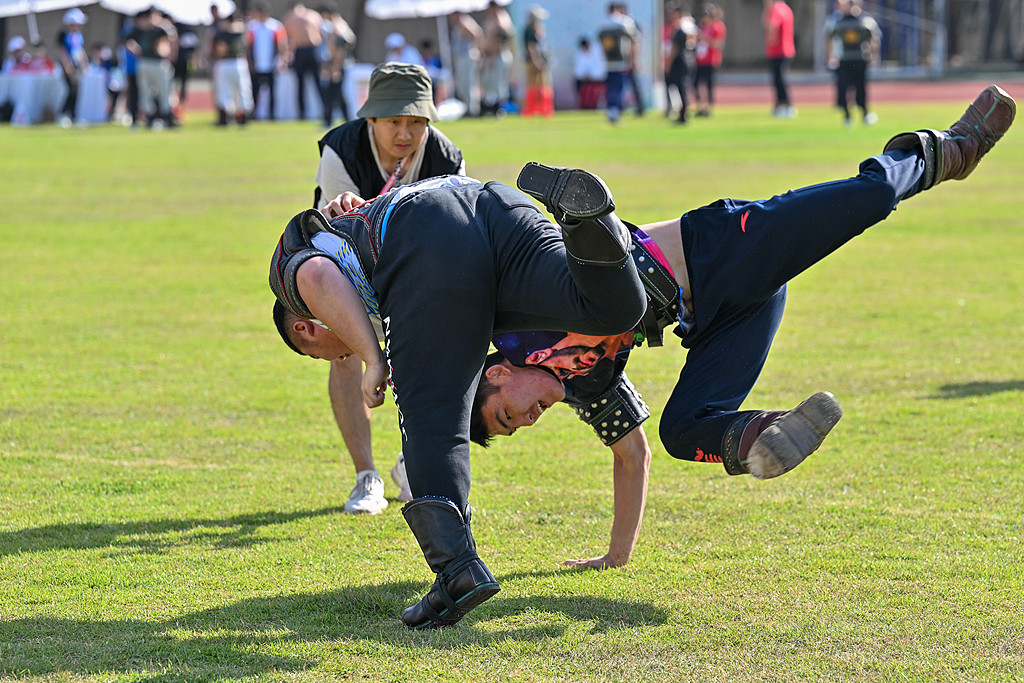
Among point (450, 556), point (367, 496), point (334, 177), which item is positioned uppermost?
point (334, 177)

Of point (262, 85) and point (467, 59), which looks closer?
point (262, 85)

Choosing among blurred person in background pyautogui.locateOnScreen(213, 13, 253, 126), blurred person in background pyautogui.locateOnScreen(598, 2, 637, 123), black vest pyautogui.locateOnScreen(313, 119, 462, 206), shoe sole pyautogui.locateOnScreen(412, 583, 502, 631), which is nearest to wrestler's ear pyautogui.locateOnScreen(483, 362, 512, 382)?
shoe sole pyautogui.locateOnScreen(412, 583, 502, 631)

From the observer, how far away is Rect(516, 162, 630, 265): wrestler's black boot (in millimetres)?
3521

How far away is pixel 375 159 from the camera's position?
5480mm

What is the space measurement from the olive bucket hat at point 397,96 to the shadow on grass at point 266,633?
76.8 inches

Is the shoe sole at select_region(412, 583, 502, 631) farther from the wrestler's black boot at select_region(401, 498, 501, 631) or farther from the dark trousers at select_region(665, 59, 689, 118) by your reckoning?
the dark trousers at select_region(665, 59, 689, 118)

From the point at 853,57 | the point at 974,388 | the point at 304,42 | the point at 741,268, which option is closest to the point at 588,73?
the point at 304,42

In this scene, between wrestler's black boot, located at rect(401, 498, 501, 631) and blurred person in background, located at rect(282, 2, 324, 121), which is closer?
wrestler's black boot, located at rect(401, 498, 501, 631)

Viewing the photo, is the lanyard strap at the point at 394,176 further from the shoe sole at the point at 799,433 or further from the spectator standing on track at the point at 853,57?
the spectator standing on track at the point at 853,57

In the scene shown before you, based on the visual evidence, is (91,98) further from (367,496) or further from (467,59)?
(367,496)

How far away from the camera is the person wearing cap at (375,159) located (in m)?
5.29

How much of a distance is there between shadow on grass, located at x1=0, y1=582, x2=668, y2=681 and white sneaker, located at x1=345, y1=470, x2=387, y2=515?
0.97m

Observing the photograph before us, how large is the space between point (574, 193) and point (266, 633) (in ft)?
5.60

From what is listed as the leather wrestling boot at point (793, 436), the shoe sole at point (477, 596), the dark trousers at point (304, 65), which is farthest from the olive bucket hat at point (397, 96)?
the dark trousers at point (304, 65)
